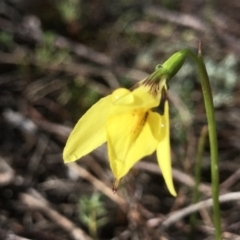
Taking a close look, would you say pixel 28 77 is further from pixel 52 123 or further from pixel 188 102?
pixel 188 102

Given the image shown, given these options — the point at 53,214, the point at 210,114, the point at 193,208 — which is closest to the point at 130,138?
the point at 210,114

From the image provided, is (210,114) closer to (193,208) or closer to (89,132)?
(89,132)

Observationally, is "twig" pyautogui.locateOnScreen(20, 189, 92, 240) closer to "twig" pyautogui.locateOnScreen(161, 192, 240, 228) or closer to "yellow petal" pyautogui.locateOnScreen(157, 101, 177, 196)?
"twig" pyautogui.locateOnScreen(161, 192, 240, 228)

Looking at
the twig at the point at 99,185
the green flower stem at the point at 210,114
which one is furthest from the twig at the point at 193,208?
the green flower stem at the point at 210,114

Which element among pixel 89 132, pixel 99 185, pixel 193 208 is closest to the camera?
pixel 89 132

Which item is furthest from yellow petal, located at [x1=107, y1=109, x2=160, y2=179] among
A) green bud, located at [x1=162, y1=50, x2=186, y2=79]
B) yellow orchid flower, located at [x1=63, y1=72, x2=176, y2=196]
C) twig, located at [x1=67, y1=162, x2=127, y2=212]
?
twig, located at [x1=67, y1=162, x2=127, y2=212]

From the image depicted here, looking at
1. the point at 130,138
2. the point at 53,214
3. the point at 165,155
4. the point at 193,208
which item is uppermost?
the point at 53,214

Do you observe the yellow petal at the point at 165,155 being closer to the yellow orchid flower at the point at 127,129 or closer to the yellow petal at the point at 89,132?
the yellow orchid flower at the point at 127,129
